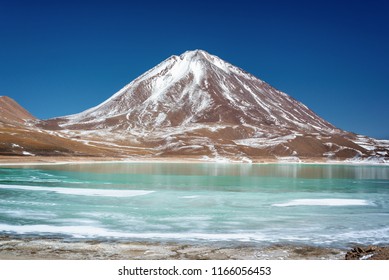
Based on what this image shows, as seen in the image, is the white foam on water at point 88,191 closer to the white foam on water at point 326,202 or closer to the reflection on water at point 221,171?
the white foam on water at point 326,202

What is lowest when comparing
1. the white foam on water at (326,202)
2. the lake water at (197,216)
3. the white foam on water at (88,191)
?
the lake water at (197,216)

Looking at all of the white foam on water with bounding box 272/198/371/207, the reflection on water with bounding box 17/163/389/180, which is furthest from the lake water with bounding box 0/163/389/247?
the reflection on water with bounding box 17/163/389/180

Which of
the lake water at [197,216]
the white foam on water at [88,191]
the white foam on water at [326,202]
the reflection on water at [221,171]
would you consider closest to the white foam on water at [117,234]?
the lake water at [197,216]

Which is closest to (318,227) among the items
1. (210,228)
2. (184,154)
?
(210,228)

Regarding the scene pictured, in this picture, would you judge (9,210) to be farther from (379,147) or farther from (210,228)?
(379,147)

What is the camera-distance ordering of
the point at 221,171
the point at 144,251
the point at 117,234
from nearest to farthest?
the point at 144,251 < the point at 117,234 < the point at 221,171

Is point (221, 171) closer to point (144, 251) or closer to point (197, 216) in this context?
point (197, 216)

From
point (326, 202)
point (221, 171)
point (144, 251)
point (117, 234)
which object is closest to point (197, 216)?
point (117, 234)

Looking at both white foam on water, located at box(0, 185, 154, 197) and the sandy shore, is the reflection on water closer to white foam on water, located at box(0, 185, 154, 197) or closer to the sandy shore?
white foam on water, located at box(0, 185, 154, 197)
